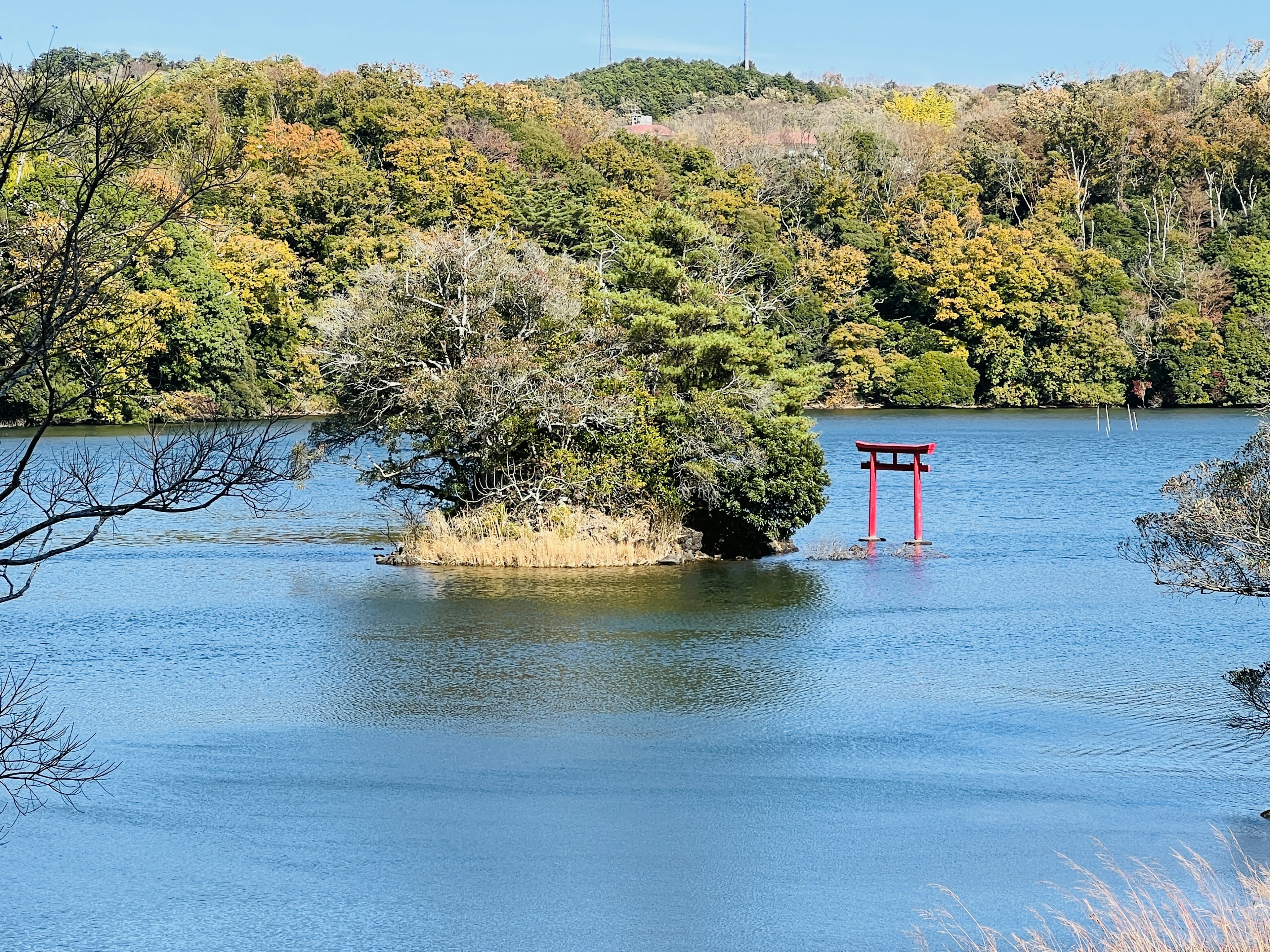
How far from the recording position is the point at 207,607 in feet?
83.3

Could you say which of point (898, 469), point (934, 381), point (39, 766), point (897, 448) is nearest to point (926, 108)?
point (934, 381)

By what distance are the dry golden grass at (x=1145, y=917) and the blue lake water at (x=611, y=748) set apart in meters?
0.33

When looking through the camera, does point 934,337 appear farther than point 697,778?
Yes

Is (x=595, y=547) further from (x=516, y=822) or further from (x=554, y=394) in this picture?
(x=516, y=822)

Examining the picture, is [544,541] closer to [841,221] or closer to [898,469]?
[898,469]

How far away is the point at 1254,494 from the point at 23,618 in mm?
19054

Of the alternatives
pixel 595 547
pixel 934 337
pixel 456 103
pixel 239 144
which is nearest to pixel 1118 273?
pixel 934 337

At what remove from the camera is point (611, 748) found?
16125 mm

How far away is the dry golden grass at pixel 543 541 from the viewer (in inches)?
1109

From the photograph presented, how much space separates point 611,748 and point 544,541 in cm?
1219

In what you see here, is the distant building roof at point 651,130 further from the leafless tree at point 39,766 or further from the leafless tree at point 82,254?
the leafless tree at point 82,254

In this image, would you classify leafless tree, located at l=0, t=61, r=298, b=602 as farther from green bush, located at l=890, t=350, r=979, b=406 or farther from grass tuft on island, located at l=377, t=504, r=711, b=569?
green bush, located at l=890, t=350, r=979, b=406

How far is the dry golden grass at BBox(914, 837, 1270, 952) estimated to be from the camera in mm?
9188

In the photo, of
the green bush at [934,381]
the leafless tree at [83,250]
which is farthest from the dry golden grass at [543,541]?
the green bush at [934,381]
